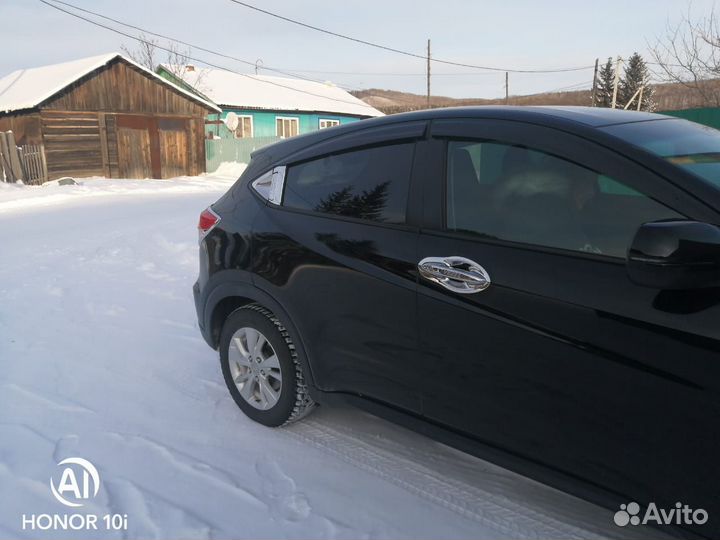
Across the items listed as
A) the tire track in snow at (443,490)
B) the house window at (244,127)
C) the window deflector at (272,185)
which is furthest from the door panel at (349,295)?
the house window at (244,127)

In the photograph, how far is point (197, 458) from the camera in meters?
3.10

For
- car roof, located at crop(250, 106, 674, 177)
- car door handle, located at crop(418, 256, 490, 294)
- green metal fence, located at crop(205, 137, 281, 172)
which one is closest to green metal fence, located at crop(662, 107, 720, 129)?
car roof, located at crop(250, 106, 674, 177)

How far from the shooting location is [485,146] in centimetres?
253

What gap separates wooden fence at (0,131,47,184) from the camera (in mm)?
19875

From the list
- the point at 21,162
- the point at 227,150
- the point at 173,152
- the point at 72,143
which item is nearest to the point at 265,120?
the point at 227,150

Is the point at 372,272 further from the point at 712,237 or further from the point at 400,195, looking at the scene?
the point at 712,237

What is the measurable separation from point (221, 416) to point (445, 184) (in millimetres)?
2022

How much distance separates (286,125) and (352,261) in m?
35.7

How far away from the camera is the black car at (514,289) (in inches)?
73.8

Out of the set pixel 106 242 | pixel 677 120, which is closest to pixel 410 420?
pixel 677 120

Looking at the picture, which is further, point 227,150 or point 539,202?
point 227,150

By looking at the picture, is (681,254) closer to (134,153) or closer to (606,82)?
(134,153)

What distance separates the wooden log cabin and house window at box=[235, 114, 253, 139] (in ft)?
28.7

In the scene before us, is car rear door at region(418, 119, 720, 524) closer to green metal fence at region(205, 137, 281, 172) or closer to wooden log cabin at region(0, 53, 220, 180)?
wooden log cabin at region(0, 53, 220, 180)
